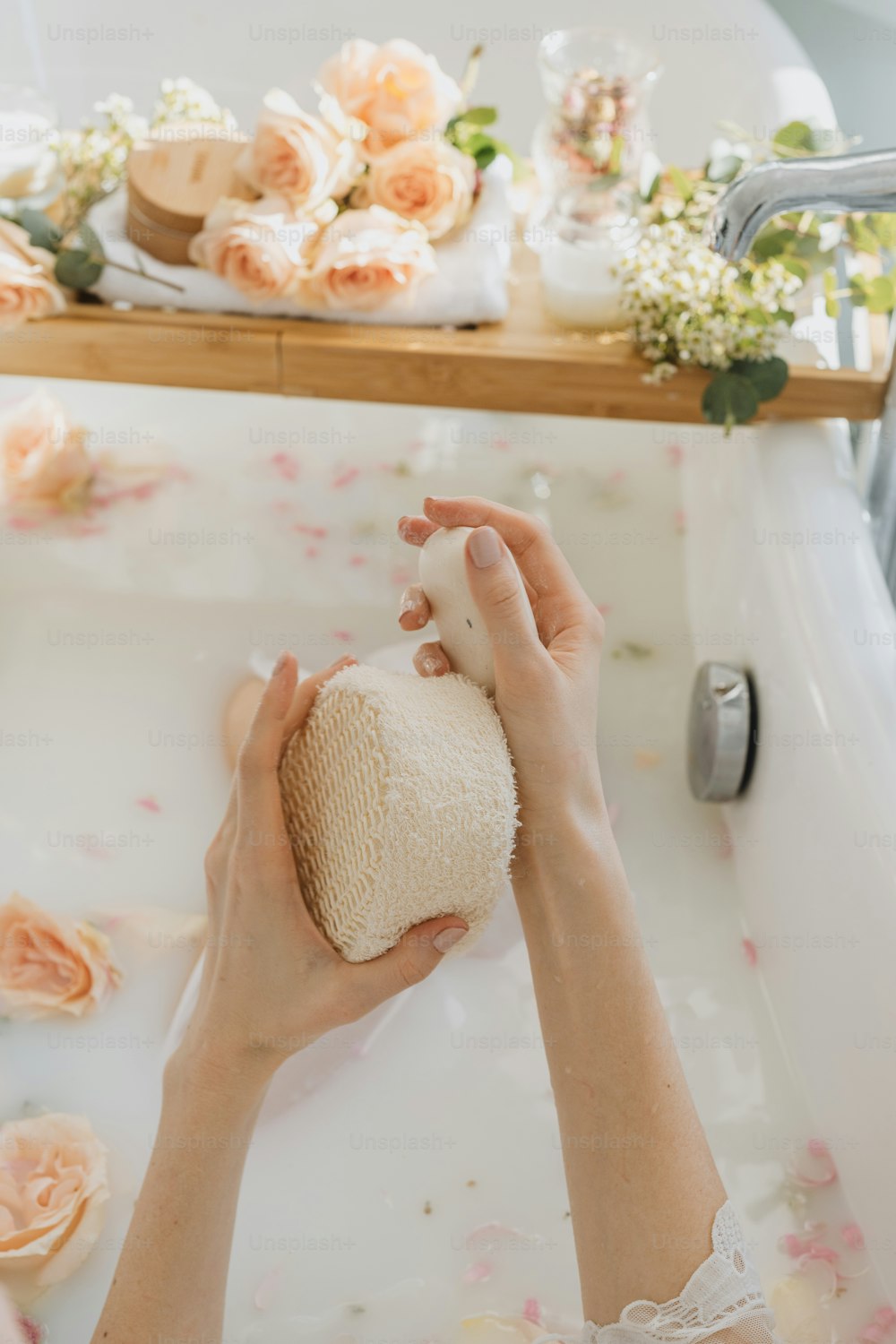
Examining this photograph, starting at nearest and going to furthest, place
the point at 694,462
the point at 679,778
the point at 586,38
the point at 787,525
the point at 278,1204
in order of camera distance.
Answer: the point at 278,1204 < the point at 787,525 < the point at 679,778 < the point at 586,38 < the point at 694,462

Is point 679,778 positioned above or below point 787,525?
below

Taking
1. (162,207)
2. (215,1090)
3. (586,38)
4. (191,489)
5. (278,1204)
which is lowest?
(278,1204)

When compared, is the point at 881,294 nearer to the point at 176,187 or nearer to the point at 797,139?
the point at 797,139

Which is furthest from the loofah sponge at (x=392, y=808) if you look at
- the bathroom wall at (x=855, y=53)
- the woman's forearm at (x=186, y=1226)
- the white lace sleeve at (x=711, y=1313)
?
the bathroom wall at (x=855, y=53)

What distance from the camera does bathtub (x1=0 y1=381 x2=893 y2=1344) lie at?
0.93 meters

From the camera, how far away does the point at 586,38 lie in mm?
1447

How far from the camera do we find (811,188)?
78 cm

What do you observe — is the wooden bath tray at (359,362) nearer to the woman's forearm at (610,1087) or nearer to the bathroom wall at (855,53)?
the woman's forearm at (610,1087)

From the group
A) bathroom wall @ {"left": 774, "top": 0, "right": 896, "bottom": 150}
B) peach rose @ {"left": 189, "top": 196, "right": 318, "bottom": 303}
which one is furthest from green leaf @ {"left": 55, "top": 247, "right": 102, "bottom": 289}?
bathroom wall @ {"left": 774, "top": 0, "right": 896, "bottom": 150}

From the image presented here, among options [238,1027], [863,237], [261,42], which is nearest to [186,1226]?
[238,1027]

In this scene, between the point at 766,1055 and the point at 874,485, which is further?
the point at 874,485

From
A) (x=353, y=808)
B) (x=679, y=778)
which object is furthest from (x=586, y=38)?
(x=353, y=808)

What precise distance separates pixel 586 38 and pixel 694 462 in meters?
0.52

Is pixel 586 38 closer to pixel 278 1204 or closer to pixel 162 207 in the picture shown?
pixel 162 207
